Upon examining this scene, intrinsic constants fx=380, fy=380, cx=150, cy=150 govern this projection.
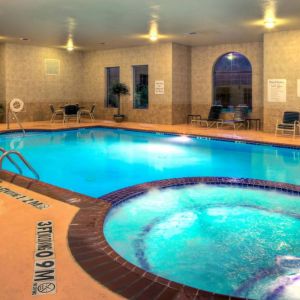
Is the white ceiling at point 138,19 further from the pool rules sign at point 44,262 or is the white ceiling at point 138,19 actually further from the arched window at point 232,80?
the pool rules sign at point 44,262

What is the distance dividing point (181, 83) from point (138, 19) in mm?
5005

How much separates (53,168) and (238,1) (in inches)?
176

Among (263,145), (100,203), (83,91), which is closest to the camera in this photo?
(100,203)

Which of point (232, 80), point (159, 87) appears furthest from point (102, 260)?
point (232, 80)

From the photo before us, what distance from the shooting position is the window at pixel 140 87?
45.9 ft

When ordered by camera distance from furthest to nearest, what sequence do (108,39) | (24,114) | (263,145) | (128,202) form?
(24,114) < (108,39) < (263,145) < (128,202)

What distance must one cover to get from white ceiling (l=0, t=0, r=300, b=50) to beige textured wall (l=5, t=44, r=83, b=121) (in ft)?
4.88

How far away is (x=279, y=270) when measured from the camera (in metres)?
3.06

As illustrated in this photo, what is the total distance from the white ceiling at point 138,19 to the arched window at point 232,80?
0.93 meters

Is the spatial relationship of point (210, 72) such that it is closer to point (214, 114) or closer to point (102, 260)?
point (214, 114)

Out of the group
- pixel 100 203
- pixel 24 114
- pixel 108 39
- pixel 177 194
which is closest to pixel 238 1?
Answer: pixel 177 194

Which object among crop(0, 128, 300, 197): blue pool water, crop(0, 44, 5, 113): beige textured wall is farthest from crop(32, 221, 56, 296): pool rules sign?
crop(0, 44, 5, 113): beige textured wall

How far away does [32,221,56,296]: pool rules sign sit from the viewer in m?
2.13

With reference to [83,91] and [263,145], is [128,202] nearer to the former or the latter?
[263,145]
